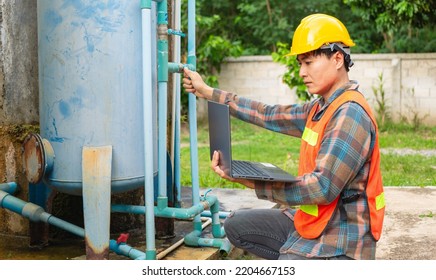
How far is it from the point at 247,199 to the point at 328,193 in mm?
2195

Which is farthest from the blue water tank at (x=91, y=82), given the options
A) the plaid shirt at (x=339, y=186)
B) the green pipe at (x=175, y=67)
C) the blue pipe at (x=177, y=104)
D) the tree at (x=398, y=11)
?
the tree at (x=398, y=11)

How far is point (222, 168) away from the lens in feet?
7.43

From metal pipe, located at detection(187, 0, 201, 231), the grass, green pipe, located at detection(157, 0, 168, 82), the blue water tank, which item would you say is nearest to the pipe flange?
the blue water tank

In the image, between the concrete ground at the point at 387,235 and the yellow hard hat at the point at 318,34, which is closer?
the yellow hard hat at the point at 318,34

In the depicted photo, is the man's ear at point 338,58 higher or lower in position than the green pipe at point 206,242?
higher

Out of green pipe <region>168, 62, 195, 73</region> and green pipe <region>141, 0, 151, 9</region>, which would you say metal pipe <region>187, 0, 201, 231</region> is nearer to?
green pipe <region>168, 62, 195, 73</region>

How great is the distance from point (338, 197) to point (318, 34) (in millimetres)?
556

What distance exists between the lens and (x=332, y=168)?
2.08 meters

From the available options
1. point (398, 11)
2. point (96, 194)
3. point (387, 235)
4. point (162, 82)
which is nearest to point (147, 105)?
point (162, 82)

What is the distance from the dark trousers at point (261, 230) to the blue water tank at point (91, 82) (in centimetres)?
56

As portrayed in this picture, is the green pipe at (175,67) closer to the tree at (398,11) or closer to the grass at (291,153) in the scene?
the grass at (291,153)

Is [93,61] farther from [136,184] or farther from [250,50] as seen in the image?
[250,50]

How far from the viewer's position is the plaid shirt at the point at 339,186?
2088 millimetres
